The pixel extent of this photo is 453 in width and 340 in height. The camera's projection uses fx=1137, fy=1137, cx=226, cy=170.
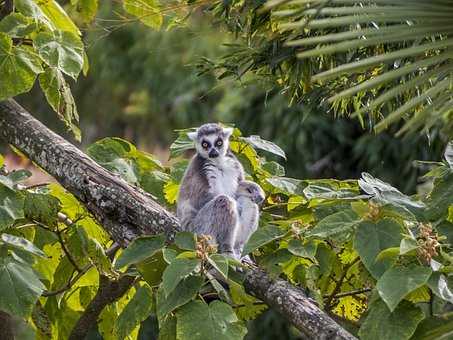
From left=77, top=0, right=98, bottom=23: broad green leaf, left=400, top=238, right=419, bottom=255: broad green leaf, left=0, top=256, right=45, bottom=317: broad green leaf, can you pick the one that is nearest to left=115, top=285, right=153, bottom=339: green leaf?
left=0, top=256, right=45, bottom=317: broad green leaf

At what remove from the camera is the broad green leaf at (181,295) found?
3.08m

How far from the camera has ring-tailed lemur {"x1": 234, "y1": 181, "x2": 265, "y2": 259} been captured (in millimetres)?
4191

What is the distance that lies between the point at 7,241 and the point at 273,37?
3.57ft

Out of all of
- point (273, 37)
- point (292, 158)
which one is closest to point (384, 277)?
point (273, 37)

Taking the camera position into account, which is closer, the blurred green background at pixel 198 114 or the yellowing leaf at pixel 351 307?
the yellowing leaf at pixel 351 307

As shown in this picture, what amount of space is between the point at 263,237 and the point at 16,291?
725 millimetres

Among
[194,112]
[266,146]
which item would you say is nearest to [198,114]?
[194,112]

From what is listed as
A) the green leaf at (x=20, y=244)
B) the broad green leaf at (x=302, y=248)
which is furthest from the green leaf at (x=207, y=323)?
the green leaf at (x=20, y=244)

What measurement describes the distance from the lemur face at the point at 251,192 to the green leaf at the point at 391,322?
1340 millimetres

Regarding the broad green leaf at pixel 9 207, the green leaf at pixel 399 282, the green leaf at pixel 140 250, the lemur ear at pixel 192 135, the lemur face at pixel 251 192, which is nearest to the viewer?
the green leaf at pixel 399 282

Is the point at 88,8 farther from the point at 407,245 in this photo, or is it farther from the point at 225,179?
the point at 407,245

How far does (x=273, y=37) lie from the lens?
3.71 m

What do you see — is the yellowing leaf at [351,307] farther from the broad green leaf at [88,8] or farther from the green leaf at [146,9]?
the broad green leaf at [88,8]

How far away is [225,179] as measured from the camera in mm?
4449
